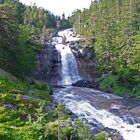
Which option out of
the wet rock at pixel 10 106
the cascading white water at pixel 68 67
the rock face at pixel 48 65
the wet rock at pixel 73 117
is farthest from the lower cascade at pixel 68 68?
the wet rock at pixel 10 106

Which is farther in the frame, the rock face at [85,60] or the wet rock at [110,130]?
the rock face at [85,60]

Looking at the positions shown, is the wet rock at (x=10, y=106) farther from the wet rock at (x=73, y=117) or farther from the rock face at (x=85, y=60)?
the rock face at (x=85, y=60)

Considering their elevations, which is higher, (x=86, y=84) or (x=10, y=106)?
(x=10, y=106)

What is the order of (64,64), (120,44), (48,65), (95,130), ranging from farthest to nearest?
(64,64) < (48,65) < (120,44) < (95,130)

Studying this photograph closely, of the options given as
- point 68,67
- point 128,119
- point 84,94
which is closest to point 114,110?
point 128,119

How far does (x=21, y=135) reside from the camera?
28.1m

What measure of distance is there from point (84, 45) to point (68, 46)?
3.53 m

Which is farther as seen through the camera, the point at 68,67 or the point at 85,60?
the point at 85,60

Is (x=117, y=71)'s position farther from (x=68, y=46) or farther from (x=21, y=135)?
(x=21, y=135)

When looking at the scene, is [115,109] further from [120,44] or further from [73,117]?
[120,44]

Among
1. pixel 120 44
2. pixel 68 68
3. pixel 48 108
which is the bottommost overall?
pixel 48 108

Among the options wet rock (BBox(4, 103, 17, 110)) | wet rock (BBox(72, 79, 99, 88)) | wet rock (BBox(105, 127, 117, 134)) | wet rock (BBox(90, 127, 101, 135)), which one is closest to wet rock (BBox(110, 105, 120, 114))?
wet rock (BBox(105, 127, 117, 134))

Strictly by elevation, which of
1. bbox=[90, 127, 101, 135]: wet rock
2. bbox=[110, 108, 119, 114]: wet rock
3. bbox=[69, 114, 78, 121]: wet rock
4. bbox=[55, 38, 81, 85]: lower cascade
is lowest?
bbox=[90, 127, 101, 135]: wet rock

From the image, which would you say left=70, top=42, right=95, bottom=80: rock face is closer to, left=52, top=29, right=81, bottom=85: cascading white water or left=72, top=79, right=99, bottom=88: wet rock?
left=52, top=29, right=81, bottom=85: cascading white water
